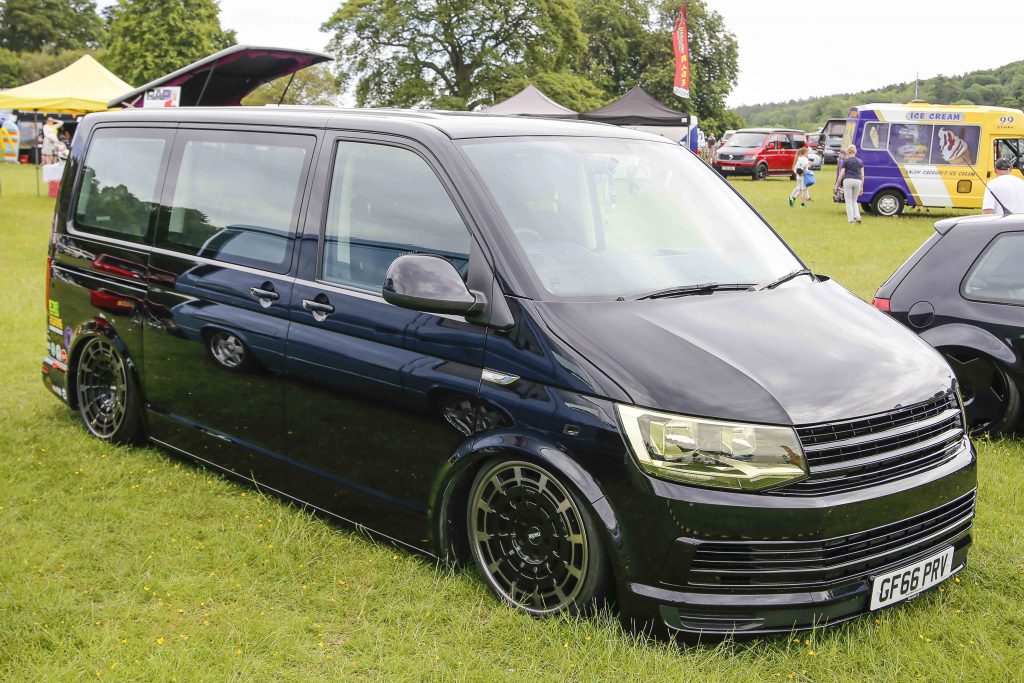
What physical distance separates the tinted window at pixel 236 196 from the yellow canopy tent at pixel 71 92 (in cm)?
2030

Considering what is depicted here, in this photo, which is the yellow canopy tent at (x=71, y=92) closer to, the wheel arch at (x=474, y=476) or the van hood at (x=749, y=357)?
the wheel arch at (x=474, y=476)

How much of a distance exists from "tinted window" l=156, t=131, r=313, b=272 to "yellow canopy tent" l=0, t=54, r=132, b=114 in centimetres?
2030

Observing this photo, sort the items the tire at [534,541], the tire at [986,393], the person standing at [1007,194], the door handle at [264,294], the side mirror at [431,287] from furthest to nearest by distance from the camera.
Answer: the person standing at [1007,194]
the tire at [986,393]
the door handle at [264,294]
the side mirror at [431,287]
the tire at [534,541]

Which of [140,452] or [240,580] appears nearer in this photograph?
[240,580]

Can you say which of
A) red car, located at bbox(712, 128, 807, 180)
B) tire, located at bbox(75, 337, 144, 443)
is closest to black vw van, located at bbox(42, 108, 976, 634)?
tire, located at bbox(75, 337, 144, 443)

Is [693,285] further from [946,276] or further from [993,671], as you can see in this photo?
[946,276]

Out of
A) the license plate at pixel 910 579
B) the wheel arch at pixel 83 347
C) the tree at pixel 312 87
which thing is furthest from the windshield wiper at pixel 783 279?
the tree at pixel 312 87

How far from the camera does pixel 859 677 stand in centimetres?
338

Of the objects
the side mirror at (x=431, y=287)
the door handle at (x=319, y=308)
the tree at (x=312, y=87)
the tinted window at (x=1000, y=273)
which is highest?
the tree at (x=312, y=87)

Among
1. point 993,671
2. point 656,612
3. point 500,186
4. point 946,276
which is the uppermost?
point 500,186

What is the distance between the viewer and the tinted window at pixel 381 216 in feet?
13.3

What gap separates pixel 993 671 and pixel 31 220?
20.7 meters

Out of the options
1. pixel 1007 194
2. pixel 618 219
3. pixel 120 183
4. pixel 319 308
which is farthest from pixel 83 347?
pixel 1007 194

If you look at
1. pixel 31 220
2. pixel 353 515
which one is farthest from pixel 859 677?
pixel 31 220
